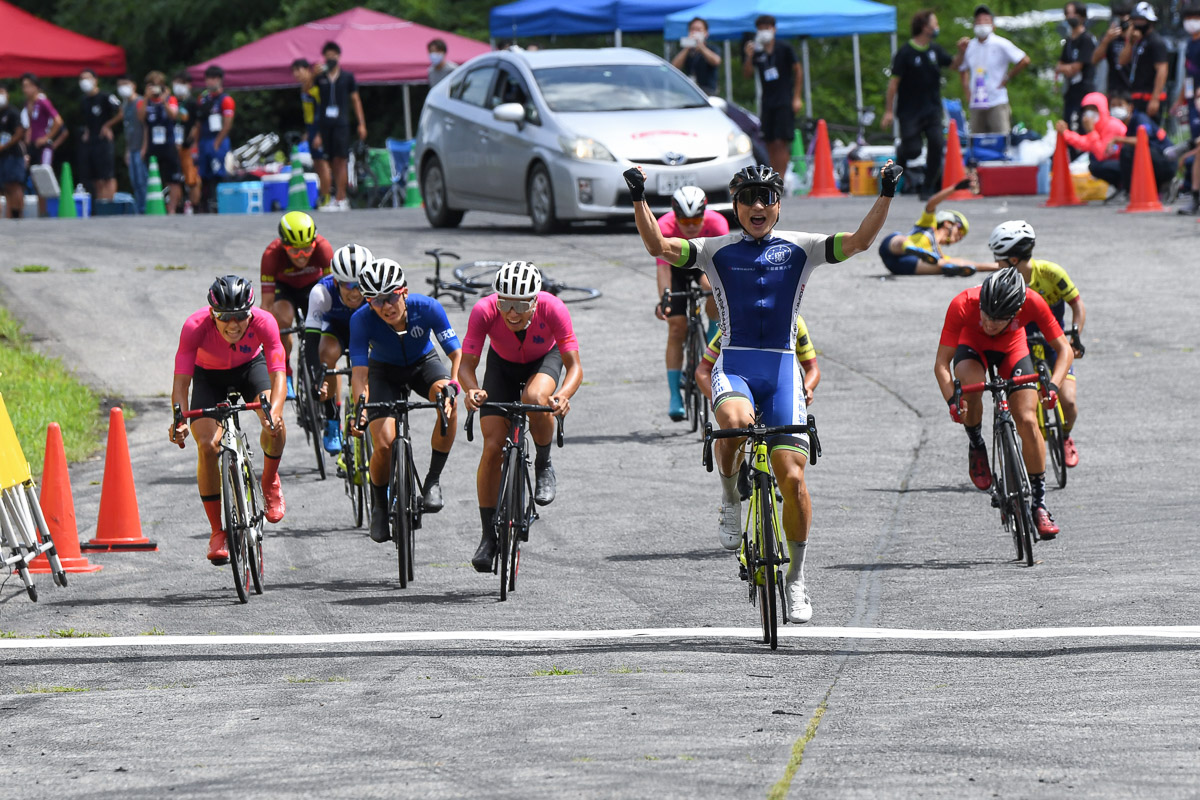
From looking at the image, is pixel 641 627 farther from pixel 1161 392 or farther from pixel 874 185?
pixel 874 185

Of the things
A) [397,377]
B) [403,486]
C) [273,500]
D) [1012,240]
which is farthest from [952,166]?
[403,486]

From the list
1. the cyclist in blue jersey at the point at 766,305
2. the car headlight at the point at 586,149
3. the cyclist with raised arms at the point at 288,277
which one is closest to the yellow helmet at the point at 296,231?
the cyclist with raised arms at the point at 288,277

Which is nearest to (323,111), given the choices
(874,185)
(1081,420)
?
(874,185)

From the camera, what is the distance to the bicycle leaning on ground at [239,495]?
32.9ft

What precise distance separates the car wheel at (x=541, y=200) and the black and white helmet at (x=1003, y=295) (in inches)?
459

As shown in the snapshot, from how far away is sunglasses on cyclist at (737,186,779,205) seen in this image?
28.6 ft

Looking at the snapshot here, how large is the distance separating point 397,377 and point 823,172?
18239 millimetres

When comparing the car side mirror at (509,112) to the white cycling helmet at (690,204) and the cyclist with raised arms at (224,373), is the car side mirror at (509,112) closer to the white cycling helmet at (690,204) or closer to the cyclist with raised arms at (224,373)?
the white cycling helmet at (690,204)

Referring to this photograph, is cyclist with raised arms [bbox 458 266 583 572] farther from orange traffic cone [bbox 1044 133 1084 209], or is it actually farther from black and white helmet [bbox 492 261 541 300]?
orange traffic cone [bbox 1044 133 1084 209]

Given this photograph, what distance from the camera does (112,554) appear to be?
11.5 m

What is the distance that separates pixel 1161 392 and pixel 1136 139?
8522 mm

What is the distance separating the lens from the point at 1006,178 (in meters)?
26.6

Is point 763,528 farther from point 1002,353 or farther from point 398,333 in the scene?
point 398,333

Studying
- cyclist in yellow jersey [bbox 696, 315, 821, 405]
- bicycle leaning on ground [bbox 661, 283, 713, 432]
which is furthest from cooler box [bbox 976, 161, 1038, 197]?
cyclist in yellow jersey [bbox 696, 315, 821, 405]
